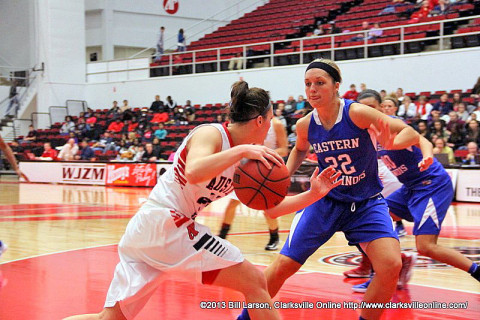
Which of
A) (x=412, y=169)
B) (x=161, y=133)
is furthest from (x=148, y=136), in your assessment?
(x=412, y=169)

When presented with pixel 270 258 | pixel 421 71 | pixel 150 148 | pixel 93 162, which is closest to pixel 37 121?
pixel 93 162

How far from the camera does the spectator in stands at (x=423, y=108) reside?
15.3 metres

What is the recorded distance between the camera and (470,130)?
13.9 meters

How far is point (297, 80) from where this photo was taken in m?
20.6

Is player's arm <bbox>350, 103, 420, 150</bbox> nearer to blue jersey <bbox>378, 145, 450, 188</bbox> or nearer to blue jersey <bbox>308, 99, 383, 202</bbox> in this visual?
blue jersey <bbox>308, 99, 383, 202</bbox>

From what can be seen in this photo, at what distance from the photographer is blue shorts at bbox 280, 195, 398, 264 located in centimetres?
407

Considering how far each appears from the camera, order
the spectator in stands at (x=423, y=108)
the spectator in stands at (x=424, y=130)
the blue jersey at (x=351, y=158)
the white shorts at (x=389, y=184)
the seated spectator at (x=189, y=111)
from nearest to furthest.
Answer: the blue jersey at (x=351, y=158) → the white shorts at (x=389, y=184) → the spectator in stands at (x=424, y=130) → the spectator in stands at (x=423, y=108) → the seated spectator at (x=189, y=111)

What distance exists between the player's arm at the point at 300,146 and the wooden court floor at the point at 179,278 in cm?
113

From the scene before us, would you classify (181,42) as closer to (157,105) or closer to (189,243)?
(157,105)

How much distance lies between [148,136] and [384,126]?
17.9 meters

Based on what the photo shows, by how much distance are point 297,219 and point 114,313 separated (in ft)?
5.15

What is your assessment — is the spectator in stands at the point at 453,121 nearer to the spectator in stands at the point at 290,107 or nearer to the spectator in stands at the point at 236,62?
the spectator in stands at the point at 290,107

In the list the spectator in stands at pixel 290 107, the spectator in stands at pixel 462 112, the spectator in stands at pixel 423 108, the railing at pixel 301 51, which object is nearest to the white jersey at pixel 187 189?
the spectator in stands at pixel 462 112

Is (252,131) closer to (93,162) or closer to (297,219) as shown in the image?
(297,219)
